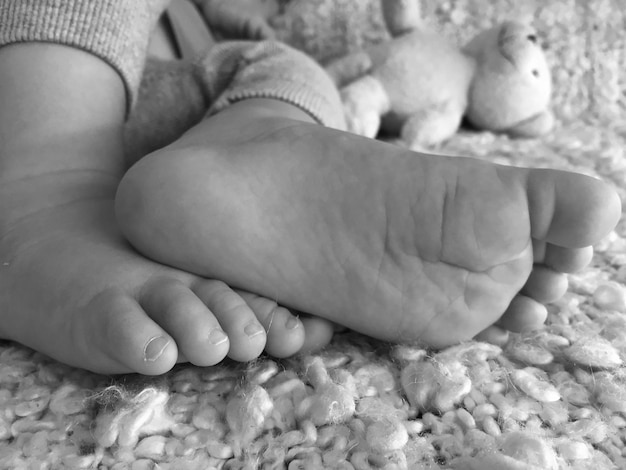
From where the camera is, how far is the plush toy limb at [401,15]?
1007 mm

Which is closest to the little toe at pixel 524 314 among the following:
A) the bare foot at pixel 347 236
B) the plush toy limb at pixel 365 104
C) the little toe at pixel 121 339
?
Answer: the bare foot at pixel 347 236

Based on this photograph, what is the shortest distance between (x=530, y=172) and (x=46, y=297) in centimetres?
36

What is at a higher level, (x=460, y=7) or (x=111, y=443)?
(x=460, y=7)

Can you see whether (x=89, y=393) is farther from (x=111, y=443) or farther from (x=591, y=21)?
(x=591, y=21)

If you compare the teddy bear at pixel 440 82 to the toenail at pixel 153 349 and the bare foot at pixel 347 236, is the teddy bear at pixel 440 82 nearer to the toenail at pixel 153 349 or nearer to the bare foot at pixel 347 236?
the bare foot at pixel 347 236

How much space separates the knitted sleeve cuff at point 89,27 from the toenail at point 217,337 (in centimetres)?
36

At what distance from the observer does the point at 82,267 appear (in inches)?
19.6

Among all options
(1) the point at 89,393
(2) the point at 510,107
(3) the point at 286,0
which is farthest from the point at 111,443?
(3) the point at 286,0

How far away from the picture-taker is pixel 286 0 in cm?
120

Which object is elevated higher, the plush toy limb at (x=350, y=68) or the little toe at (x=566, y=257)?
the little toe at (x=566, y=257)

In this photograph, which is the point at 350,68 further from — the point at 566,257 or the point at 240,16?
the point at 566,257

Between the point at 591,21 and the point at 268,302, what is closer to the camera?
the point at 268,302

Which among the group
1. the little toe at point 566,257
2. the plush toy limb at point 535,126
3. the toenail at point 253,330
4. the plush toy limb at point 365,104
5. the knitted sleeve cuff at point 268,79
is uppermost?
the knitted sleeve cuff at point 268,79

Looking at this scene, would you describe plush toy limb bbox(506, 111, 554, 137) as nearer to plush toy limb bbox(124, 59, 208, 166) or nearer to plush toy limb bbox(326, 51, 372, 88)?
plush toy limb bbox(326, 51, 372, 88)
